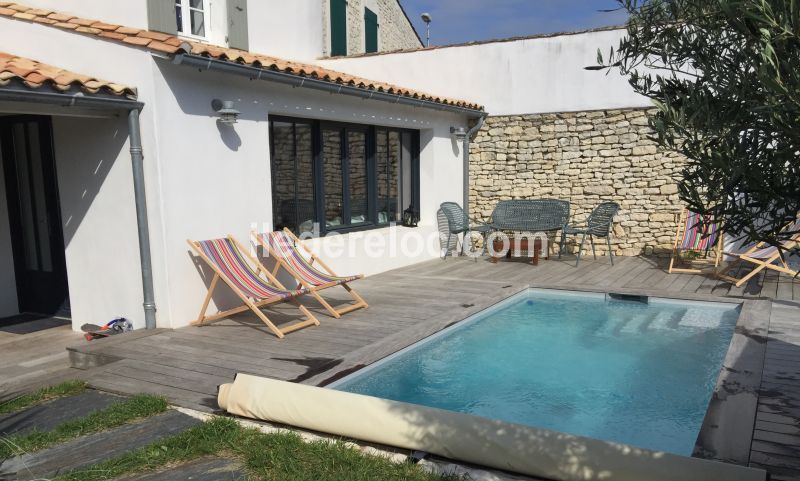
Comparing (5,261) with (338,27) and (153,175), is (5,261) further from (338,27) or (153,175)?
(338,27)

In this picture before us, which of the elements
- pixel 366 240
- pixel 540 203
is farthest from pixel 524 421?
pixel 540 203

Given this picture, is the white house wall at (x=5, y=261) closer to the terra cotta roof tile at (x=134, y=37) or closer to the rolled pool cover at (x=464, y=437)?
the terra cotta roof tile at (x=134, y=37)

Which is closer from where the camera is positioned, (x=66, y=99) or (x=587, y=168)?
(x=66, y=99)

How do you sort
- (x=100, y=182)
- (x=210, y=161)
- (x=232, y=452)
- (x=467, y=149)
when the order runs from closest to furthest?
(x=232, y=452) < (x=100, y=182) < (x=210, y=161) < (x=467, y=149)

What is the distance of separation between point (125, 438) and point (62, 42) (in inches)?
174

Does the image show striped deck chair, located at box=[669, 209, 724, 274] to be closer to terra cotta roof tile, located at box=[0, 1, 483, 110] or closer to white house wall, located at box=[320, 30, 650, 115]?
white house wall, located at box=[320, 30, 650, 115]

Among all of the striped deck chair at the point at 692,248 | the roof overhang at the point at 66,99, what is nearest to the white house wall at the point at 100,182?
the roof overhang at the point at 66,99

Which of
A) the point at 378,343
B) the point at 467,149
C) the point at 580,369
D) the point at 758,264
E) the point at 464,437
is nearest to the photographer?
the point at 464,437

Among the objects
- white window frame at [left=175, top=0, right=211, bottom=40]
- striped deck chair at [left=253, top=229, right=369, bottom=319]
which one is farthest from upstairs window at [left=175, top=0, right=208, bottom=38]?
striped deck chair at [left=253, top=229, right=369, bottom=319]

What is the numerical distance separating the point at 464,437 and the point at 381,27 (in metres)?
14.2

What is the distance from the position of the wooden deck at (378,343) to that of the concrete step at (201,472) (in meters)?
0.75

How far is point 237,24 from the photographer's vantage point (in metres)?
9.09

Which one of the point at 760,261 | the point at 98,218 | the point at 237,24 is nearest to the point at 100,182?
the point at 98,218

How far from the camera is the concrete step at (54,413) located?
3979 millimetres
